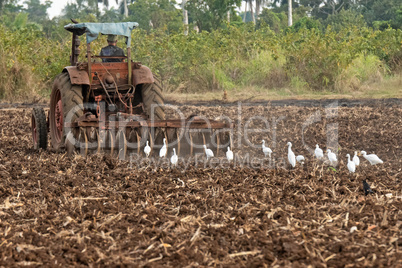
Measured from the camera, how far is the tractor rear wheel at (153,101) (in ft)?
30.9

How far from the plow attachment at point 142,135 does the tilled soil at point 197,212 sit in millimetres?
305

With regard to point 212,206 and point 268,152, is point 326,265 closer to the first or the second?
point 212,206

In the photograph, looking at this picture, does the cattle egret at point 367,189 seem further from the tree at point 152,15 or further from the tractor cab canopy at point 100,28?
the tree at point 152,15

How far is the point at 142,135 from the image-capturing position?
8.74 metres

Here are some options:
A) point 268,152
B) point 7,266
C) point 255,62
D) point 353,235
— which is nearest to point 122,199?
point 7,266

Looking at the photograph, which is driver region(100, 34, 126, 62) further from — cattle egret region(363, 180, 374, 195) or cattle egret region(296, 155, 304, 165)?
cattle egret region(363, 180, 374, 195)

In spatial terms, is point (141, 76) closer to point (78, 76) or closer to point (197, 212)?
point (78, 76)

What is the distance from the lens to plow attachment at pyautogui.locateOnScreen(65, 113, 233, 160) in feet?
28.0

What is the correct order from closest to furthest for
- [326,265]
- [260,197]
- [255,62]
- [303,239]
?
1. [326,265]
2. [303,239]
3. [260,197]
4. [255,62]

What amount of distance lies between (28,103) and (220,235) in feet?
46.6

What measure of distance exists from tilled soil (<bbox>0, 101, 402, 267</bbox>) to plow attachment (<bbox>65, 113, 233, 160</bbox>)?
12.0 inches

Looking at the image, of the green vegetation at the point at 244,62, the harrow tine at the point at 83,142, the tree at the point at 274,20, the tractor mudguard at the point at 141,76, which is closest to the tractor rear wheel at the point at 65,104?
the harrow tine at the point at 83,142

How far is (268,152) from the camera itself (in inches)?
361

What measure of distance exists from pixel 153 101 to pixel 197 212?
413 cm
